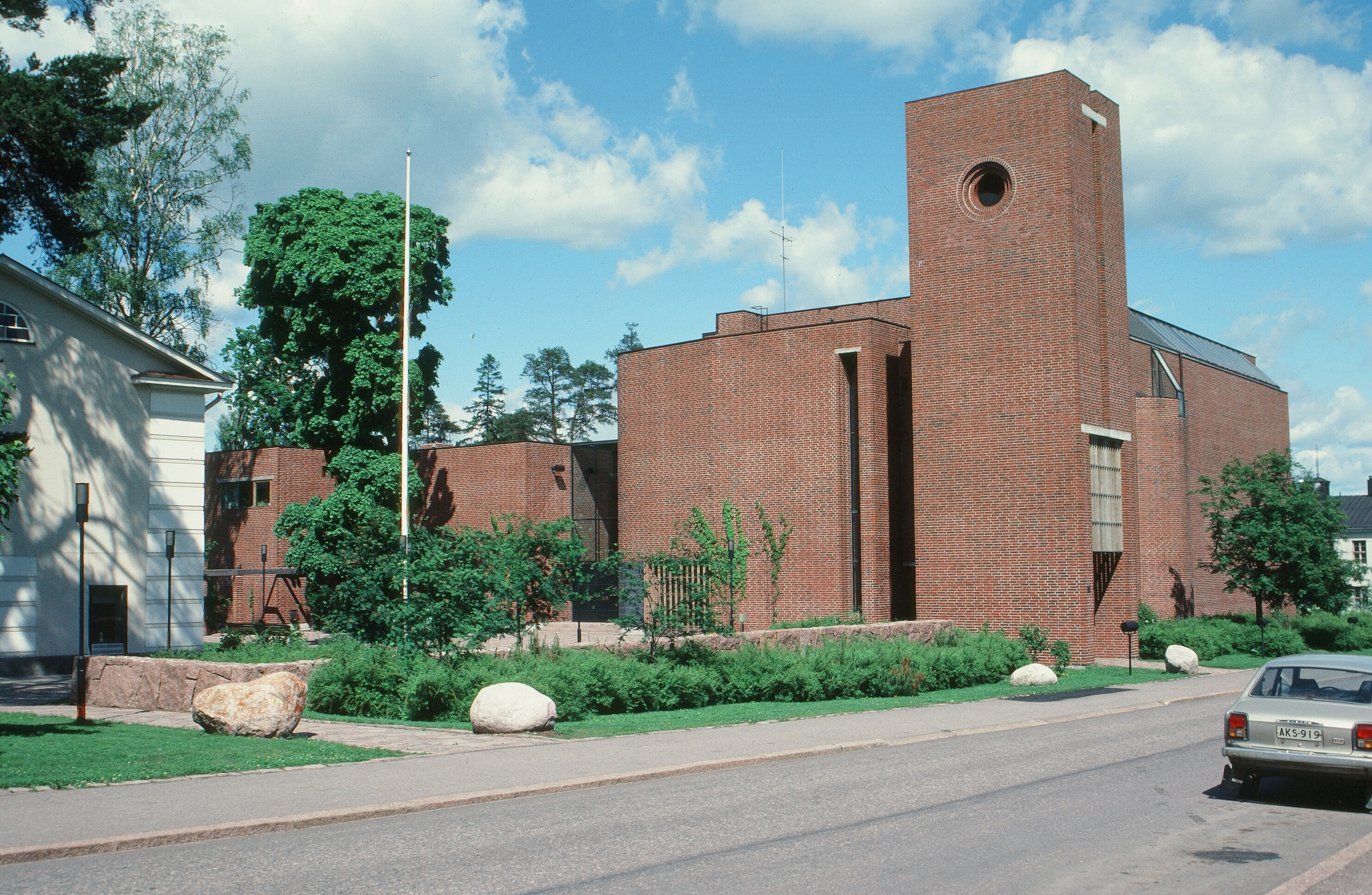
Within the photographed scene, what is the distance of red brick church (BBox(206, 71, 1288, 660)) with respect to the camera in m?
29.4

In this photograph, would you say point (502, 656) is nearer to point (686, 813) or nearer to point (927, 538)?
point (686, 813)

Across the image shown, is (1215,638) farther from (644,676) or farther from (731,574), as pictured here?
(644,676)

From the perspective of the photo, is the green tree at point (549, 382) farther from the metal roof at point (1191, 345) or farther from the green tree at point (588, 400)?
the metal roof at point (1191, 345)

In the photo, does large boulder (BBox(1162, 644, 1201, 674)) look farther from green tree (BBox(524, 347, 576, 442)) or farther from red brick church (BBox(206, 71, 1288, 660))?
green tree (BBox(524, 347, 576, 442))

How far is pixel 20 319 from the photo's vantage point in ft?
75.8

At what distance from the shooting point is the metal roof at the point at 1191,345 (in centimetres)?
4700

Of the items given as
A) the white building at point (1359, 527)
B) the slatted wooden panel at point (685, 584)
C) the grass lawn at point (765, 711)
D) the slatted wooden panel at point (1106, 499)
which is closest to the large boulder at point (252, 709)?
the grass lawn at point (765, 711)

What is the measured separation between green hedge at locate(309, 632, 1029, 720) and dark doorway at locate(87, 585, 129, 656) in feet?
30.1

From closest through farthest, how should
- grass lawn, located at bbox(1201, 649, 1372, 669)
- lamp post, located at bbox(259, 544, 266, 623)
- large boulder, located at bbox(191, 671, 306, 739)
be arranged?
large boulder, located at bbox(191, 671, 306, 739)
grass lawn, located at bbox(1201, 649, 1372, 669)
lamp post, located at bbox(259, 544, 266, 623)

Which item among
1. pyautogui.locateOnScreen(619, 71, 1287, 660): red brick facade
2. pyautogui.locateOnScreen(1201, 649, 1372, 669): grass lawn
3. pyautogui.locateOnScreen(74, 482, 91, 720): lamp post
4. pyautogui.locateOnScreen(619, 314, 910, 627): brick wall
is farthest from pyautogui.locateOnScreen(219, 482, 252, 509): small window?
pyautogui.locateOnScreen(1201, 649, 1372, 669): grass lawn

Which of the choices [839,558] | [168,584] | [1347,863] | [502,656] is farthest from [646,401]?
[1347,863]

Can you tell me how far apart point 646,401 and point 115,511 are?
62.5ft

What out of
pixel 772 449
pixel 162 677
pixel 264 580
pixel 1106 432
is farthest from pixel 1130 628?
pixel 264 580

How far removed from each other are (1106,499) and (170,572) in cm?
2354
